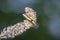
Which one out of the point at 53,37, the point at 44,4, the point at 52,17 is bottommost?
the point at 53,37

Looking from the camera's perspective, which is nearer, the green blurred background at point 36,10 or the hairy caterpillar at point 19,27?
the hairy caterpillar at point 19,27

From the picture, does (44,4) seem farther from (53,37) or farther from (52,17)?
(53,37)

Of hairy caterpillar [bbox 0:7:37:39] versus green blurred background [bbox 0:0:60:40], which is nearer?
hairy caterpillar [bbox 0:7:37:39]

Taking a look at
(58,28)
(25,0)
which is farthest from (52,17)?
(25,0)

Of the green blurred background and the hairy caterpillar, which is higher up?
the green blurred background

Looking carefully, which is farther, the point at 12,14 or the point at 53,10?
the point at 53,10

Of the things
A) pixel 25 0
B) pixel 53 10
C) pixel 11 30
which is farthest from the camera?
pixel 53 10

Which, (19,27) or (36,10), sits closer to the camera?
(19,27)

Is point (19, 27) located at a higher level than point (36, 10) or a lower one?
lower

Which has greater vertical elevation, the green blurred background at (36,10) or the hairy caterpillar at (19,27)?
the green blurred background at (36,10)

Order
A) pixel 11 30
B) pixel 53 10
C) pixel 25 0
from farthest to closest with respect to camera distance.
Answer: pixel 53 10 → pixel 25 0 → pixel 11 30

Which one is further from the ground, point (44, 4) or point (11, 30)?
point (44, 4)
